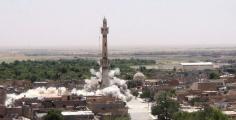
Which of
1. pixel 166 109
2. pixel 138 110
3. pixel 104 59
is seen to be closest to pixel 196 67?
pixel 104 59

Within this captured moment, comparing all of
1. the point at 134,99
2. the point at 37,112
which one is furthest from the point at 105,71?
the point at 37,112

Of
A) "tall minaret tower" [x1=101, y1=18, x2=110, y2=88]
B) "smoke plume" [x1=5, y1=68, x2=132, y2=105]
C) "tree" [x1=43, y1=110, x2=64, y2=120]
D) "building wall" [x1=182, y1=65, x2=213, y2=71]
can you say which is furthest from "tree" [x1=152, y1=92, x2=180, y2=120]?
"building wall" [x1=182, y1=65, x2=213, y2=71]

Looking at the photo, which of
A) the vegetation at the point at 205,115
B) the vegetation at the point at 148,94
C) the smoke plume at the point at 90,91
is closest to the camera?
the vegetation at the point at 205,115

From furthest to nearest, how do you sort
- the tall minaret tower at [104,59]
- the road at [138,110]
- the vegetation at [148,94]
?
the vegetation at [148,94], the tall minaret tower at [104,59], the road at [138,110]

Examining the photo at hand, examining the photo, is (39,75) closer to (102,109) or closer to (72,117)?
(102,109)

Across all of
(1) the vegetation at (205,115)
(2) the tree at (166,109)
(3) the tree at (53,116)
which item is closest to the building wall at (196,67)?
(2) the tree at (166,109)

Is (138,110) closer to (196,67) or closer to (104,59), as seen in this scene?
(104,59)

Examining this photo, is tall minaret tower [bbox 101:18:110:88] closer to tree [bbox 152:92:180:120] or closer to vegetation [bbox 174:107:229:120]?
tree [bbox 152:92:180:120]

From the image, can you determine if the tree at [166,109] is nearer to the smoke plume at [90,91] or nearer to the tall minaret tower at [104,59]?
the smoke plume at [90,91]
